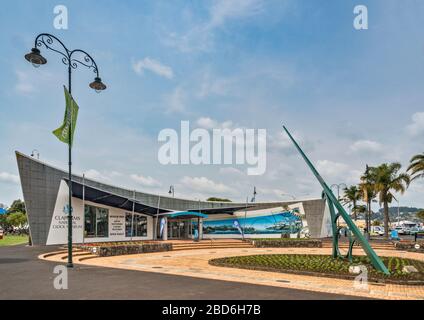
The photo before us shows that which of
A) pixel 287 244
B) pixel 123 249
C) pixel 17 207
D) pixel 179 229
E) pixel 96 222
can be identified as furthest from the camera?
pixel 17 207

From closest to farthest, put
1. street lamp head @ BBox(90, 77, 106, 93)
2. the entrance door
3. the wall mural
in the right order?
street lamp head @ BBox(90, 77, 106, 93)
the entrance door
the wall mural

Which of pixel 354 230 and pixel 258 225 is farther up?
pixel 354 230

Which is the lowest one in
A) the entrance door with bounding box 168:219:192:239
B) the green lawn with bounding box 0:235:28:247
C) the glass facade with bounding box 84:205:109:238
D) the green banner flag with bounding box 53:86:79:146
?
the green lawn with bounding box 0:235:28:247

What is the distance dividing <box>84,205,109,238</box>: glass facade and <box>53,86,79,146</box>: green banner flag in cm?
1726

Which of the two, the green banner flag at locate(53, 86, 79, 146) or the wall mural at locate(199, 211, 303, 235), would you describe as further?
the wall mural at locate(199, 211, 303, 235)

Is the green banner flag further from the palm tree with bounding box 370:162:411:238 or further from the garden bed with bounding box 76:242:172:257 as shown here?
the palm tree with bounding box 370:162:411:238

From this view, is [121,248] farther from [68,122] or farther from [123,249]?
[68,122]

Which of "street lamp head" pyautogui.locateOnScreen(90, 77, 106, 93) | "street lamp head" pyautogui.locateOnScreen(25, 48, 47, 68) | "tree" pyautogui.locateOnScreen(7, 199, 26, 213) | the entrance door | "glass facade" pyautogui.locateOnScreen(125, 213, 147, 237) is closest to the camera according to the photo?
"street lamp head" pyautogui.locateOnScreen(25, 48, 47, 68)

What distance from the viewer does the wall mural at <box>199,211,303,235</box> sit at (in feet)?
135

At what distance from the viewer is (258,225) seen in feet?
136

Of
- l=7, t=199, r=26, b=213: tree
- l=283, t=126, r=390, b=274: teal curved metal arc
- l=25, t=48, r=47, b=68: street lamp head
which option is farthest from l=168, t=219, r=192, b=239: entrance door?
l=7, t=199, r=26, b=213: tree

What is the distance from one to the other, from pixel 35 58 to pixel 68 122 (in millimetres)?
2708

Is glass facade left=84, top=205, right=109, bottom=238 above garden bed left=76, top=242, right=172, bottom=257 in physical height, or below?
above

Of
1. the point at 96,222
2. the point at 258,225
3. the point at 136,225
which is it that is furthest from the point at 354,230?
the point at 258,225
